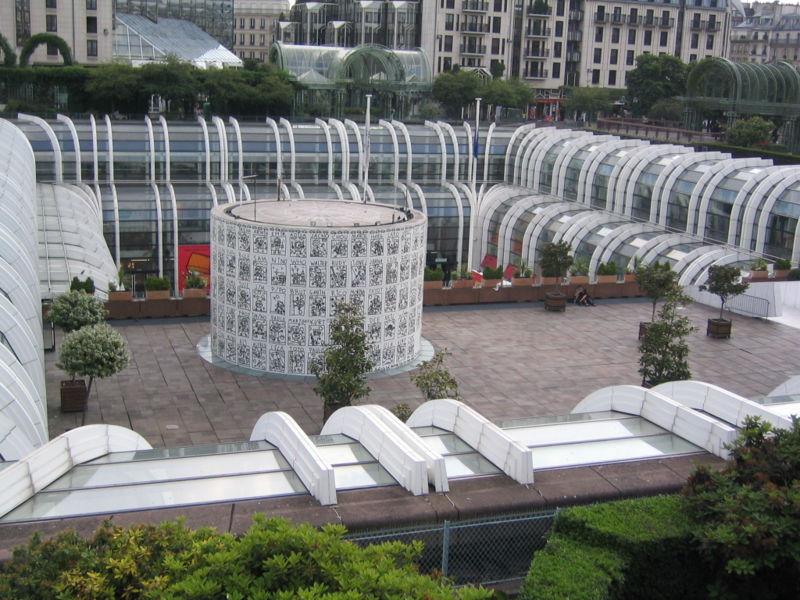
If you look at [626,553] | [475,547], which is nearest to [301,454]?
[475,547]

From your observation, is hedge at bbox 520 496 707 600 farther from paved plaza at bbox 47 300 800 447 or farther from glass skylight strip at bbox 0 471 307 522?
paved plaza at bbox 47 300 800 447

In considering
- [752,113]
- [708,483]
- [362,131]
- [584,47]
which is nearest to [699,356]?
[708,483]

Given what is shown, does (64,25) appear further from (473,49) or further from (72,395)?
(72,395)

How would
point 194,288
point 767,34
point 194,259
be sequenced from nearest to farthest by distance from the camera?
1. point 194,288
2. point 194,259
3. point 767,34

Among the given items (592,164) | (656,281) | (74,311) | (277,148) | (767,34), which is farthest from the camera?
(767,34)

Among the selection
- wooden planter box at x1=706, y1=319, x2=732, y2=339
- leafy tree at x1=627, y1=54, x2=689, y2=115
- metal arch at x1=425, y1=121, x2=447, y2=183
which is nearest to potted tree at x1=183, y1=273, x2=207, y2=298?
wooden planter box at x1=706, y1=319, x2=732, y2=339

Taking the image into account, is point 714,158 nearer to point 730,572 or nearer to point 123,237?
point 123,237
